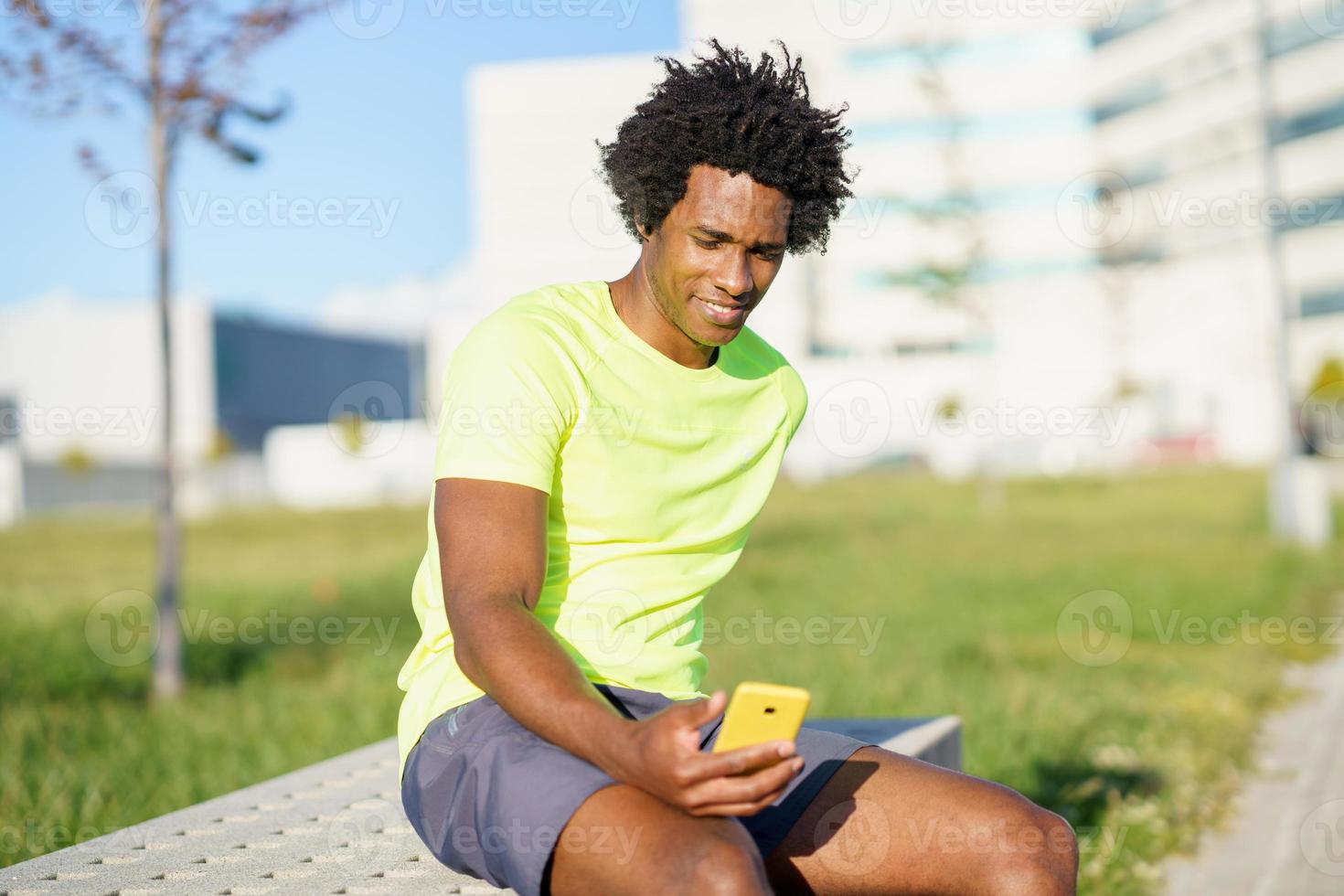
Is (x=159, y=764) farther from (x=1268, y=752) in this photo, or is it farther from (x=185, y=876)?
(x=1268, y=752)

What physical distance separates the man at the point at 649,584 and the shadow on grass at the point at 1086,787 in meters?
2.37

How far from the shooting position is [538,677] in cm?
180

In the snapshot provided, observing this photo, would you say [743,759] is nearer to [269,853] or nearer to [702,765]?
[702,765]

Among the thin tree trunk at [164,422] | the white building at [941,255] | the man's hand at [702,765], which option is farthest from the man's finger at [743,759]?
the white building at [941,255]

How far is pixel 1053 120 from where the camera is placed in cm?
5041

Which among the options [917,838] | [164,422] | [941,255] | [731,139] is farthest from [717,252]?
[941,255]

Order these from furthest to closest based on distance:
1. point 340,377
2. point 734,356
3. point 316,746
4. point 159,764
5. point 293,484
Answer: point 340,377 < point 293,484 < point 316,746 < point 159,764 < point 734,356

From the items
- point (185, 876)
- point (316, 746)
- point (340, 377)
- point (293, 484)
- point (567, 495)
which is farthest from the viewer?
point (340, 377)

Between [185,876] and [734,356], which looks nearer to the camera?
[185,876]

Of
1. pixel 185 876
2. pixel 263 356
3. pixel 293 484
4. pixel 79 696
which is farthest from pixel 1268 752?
pixel 263 356

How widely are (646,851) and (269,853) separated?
785 millimetres

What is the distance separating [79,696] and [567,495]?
16.3 feet

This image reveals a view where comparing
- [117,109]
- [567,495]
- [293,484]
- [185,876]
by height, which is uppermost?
[117,109]

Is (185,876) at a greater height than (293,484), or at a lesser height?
greater
